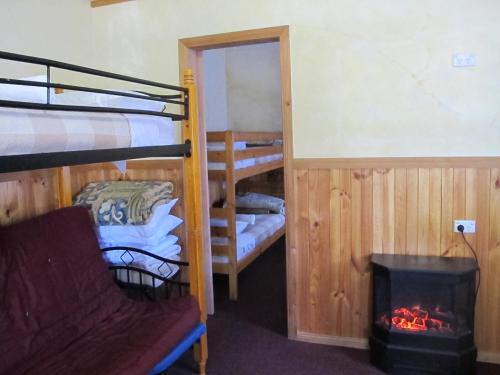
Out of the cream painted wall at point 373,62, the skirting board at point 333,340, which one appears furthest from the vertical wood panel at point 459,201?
the skirting board at point 333,340

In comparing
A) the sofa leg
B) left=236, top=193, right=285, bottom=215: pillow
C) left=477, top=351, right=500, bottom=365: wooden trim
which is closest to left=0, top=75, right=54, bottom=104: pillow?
→ the sofa leg

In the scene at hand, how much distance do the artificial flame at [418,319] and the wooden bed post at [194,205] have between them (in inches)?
42.3

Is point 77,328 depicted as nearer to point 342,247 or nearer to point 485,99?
point 342,247

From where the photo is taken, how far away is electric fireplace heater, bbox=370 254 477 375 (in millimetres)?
2283

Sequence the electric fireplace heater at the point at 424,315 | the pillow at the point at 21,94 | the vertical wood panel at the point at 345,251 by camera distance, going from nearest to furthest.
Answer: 1. the pillow at the point at 21,94
2. the electric fireplace heater at the point at 424,315
3. the vertical wood panel at the point at 345,251

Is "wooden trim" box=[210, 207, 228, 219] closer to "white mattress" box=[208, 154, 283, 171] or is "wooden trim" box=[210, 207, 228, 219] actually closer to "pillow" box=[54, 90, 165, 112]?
"white mattress" box=[208, 154, 283, 171]

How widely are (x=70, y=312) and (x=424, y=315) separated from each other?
1916 millimetres

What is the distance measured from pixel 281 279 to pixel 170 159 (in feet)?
5.34

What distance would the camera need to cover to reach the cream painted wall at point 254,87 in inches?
209

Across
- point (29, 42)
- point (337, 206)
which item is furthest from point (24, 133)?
point (337, 206)

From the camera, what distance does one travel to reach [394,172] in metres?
2.52

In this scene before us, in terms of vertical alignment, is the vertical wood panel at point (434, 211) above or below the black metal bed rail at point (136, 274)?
above

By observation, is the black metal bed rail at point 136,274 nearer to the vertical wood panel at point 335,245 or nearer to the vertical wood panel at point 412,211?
the vertical wood panel at point 335,245

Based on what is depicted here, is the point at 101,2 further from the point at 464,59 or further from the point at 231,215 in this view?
the point at 464,59
